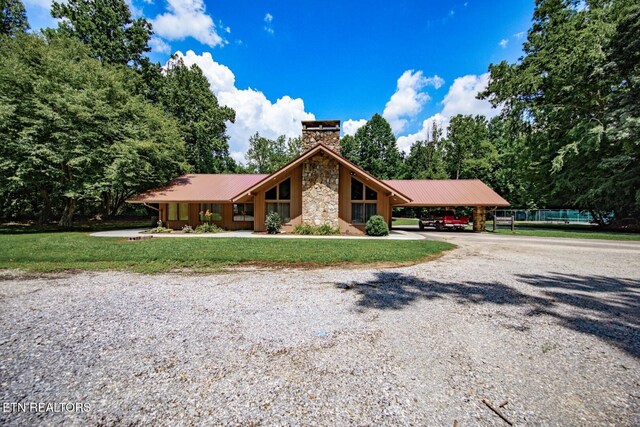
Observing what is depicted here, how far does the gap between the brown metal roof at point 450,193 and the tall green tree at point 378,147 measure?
21.1 metres

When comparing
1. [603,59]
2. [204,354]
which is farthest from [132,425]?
[603,59]

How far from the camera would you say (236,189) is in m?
20.2

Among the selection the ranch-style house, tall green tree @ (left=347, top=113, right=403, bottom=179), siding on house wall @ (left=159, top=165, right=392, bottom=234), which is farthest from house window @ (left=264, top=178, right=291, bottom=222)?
tall green tree @ (left=347, top=113, right=403, bottom=179)

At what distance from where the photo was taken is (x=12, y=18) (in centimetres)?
2484

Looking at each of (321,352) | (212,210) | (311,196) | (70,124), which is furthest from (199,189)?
(321,352)

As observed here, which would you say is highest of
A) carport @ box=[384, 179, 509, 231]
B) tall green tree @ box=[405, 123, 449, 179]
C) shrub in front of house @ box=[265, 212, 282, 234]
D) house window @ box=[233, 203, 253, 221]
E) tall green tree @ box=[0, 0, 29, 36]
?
tall green tree @ box=[0, 0, 29, 36]

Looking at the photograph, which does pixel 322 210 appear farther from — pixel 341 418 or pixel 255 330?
pixel 341 418

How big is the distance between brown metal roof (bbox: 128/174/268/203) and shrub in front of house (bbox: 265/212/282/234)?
141 inches

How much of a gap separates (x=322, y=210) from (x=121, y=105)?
17.8 m

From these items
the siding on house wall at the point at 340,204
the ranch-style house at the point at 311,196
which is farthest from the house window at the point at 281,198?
the siding on house wall at the point at 340,204

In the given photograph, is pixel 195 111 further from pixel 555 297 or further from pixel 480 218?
pixel 555 297

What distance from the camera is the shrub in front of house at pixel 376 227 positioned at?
52.0 ft

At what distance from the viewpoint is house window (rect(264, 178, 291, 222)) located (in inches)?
677

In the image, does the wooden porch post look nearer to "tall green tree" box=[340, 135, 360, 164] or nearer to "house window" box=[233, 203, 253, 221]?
"house window" box=[233, 203, 253, 221]
